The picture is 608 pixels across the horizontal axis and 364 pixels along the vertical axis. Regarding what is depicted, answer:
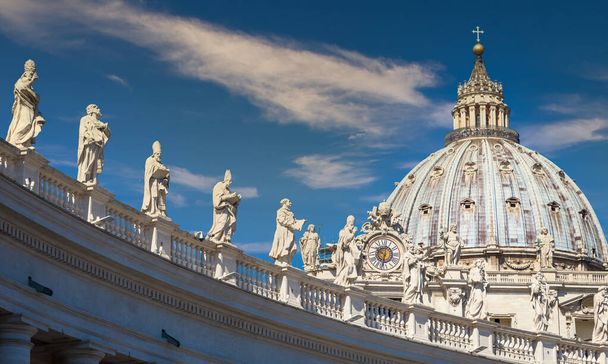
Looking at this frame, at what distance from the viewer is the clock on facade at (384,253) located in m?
141

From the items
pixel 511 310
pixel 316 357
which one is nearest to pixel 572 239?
pixel 511 310

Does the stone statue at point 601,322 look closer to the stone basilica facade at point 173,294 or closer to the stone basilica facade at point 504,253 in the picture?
the stone basilica facade at point 173,294

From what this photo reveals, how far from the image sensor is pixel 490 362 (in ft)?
170

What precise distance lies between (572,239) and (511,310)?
5299cm

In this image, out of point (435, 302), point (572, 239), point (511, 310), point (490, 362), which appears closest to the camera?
point (490, 362)

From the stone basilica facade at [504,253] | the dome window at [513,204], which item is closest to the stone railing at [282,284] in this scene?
the stone basilica facade at [504,253]

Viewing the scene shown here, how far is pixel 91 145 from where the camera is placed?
39094mm

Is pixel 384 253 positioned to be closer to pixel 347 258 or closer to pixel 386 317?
pixel 347 258

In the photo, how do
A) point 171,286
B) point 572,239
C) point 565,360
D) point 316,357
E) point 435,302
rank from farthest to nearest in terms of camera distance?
point 572,239, point 435,302, point 565,360, point 316,357, point 171,286

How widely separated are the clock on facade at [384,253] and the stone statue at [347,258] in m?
88.3

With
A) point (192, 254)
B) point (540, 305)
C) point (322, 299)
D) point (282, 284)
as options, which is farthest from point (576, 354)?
point (192, 254)

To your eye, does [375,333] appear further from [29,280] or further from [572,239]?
[572,239]

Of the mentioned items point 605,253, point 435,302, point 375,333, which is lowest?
point 375,333

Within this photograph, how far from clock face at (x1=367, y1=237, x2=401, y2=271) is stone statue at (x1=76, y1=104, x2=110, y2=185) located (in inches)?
4019
